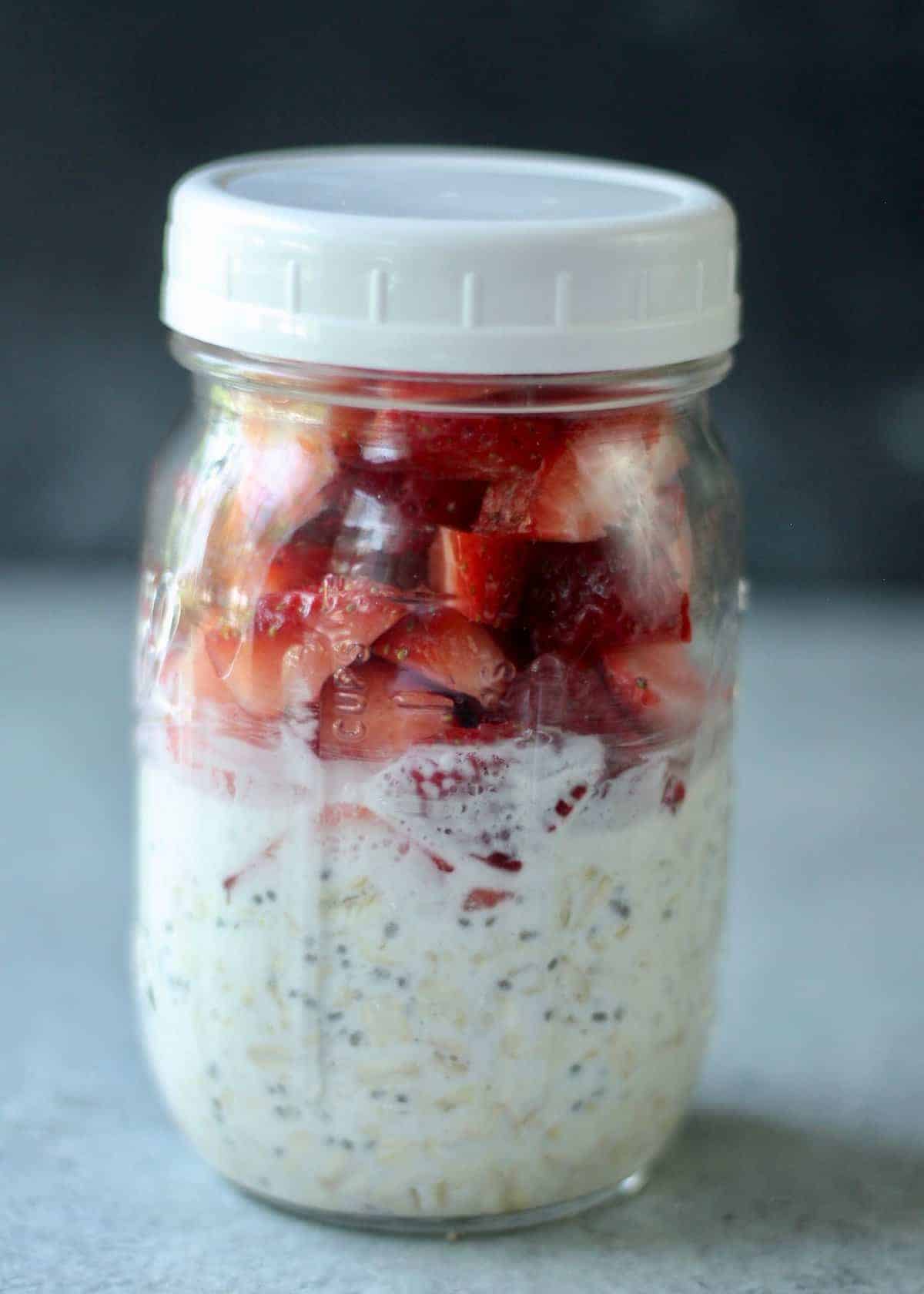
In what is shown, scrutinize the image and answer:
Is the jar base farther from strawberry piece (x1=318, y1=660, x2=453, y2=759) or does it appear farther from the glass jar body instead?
strawberry piece (x1=318, y1=660, x2=453, y2=759)

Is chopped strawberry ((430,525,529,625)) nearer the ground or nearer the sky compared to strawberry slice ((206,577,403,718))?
nearer the sky

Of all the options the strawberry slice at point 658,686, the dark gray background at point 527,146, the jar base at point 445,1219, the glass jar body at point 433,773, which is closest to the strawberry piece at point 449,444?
the glass jar body at point 433,773

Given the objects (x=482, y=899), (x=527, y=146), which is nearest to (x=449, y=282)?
(x=482, y=899)

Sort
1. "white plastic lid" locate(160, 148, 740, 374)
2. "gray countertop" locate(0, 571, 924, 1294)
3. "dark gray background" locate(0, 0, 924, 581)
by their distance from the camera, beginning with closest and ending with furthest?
"white plastic lid" locate(160, 148, 740, 374), "gray countertop" locate(0, 571, 924, 1294), "dark gray background" locate(0, 0, 924, 581)

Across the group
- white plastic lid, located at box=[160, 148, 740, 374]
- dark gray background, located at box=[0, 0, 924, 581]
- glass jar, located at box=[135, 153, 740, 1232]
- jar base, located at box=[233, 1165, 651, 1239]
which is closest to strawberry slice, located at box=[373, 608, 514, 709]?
glass jar, located at box=[135, 153, 740, 1232]

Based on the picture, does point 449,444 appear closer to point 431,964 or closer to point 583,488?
point 583,488

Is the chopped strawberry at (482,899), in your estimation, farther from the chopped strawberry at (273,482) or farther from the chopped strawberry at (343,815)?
the chopped strawberry at (273,482)
